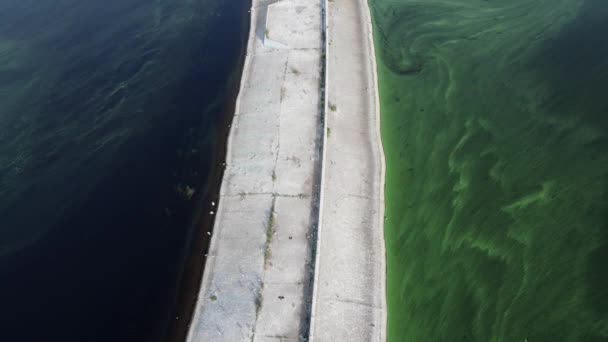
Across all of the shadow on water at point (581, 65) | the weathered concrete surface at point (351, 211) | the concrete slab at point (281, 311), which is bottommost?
the concrete slab at point (281, 311)

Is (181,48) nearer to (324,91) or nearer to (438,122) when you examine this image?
(324,91)

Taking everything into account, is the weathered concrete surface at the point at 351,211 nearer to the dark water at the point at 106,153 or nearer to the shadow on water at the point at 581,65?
the dark water at the point at 106,153

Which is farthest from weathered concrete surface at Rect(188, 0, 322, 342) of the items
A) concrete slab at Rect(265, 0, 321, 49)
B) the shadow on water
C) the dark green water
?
the shadow on water

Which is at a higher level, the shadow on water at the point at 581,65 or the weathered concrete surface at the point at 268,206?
the shadow on water at the point at 581,65

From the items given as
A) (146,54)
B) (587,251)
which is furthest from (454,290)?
(146,54)

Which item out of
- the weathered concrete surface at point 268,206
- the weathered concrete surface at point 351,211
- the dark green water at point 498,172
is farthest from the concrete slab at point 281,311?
the dark green water at point 498,172

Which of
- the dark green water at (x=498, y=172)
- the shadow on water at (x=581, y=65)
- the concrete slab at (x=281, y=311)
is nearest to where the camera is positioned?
the dark green water at (x=498, y=172)

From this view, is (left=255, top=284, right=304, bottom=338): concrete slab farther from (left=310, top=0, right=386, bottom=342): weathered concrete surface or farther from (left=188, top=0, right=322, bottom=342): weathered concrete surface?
(left=310, top=0, right=386, bottom=342): weathered concrete surface
